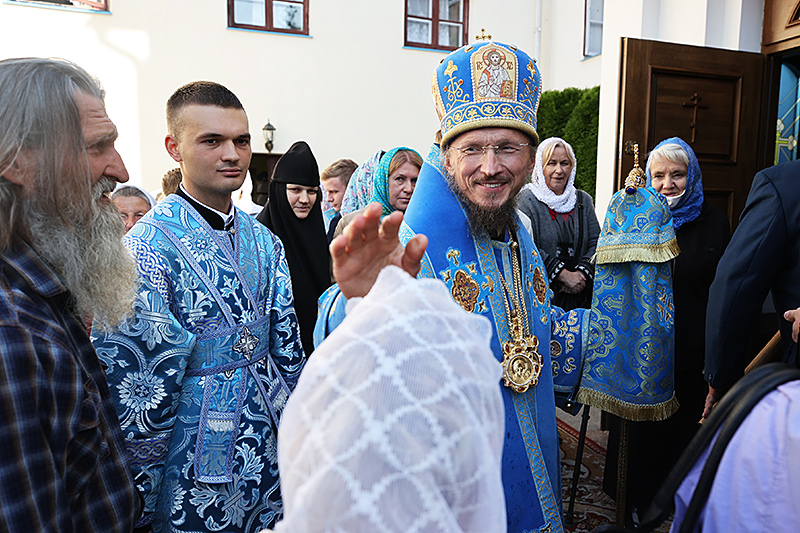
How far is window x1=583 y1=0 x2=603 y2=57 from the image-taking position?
11500 mm

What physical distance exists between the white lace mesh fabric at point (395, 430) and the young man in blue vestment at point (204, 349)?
1.23 meters

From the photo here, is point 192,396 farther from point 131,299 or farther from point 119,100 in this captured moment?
point 119,100

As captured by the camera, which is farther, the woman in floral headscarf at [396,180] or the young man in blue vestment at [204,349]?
Answer: the woman in floral headscarf at [396,180]

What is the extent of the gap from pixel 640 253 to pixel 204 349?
5.02ft

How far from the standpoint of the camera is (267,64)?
11.4m

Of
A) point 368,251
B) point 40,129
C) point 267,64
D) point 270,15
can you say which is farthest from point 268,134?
point 368,251

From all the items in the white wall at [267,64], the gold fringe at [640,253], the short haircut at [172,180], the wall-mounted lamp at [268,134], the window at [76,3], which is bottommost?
the gold fringe at [640,253]

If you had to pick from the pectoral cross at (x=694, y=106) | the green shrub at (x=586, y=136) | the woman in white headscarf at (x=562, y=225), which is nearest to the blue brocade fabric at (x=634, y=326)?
the woman in white headscarf at (x=562, y=225)

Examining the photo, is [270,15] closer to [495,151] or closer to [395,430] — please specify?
[495,151]

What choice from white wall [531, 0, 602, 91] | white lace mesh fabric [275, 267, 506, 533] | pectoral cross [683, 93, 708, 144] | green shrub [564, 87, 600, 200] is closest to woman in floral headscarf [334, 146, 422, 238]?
pectoral cross [683, 93, 708, 144]

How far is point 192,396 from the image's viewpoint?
184 cm

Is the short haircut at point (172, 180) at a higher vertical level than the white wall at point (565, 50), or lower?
lower

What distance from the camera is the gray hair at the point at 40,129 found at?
1.26 m

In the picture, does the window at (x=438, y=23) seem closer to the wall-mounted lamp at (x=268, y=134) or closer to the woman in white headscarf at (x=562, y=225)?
the wall-mounted lamp at (x=268, y=134)
